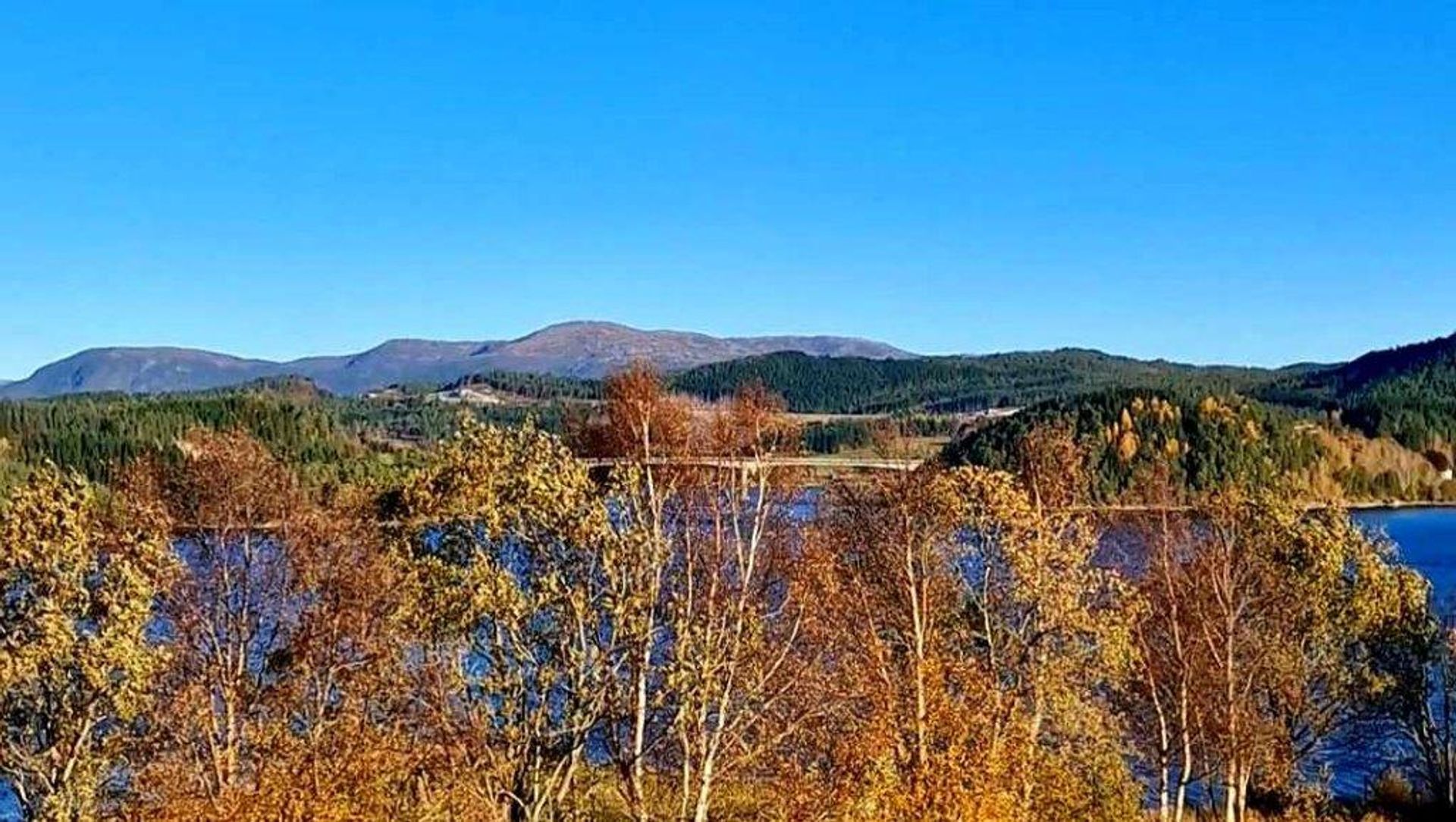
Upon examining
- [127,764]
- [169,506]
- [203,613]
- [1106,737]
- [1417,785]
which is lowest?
[1417,785]

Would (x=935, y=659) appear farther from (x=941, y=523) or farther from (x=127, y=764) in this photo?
(x=127, y=764)

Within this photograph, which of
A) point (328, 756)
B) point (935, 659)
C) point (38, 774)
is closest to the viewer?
point (38, 774)

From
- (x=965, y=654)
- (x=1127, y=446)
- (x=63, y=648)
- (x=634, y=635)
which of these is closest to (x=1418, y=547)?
(x=1127, y=446)

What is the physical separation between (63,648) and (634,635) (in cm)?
1012

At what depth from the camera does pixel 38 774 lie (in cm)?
2175

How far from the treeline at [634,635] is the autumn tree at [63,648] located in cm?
6

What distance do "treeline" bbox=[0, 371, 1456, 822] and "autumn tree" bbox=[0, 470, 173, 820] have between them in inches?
2.5

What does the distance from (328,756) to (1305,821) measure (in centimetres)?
2874

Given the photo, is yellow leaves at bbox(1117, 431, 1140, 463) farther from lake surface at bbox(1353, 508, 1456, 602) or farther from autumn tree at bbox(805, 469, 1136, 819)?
autumn tree at bbox(805, 469, 1136, 819)

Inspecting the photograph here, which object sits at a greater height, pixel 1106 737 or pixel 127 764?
pixel 127 764

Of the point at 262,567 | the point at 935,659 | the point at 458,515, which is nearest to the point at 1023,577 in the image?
the point at 935,659

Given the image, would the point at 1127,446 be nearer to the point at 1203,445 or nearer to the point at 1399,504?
the point at 1203,445

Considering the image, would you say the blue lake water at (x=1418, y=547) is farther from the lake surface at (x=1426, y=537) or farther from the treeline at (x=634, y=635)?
the treeline at (x=634, y=635)

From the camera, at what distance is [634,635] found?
25.5m
